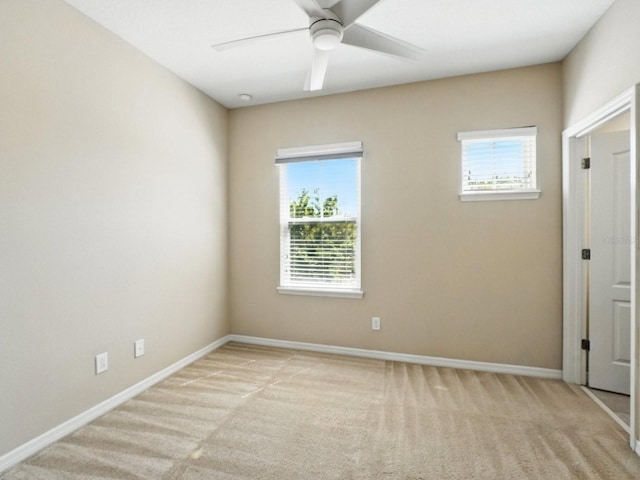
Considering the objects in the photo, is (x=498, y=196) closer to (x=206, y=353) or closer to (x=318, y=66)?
(x=318, y=66)

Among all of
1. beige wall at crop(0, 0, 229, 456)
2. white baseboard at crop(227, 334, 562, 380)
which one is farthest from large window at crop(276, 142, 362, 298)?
beige wall at crop(0, 0, 229, 456)

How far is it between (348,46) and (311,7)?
3.37ft

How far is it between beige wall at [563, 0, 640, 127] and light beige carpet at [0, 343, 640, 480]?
217 centimetres

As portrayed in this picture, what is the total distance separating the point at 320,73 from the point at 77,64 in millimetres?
1614

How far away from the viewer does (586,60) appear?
2.35 metres

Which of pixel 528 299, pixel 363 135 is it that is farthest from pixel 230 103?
pixel 528 299

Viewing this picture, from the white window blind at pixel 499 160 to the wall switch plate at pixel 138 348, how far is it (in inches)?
123

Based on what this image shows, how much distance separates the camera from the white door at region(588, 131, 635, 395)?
2.43 metres

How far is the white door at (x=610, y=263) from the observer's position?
95.7 inches

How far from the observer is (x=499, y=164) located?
290 centimetres

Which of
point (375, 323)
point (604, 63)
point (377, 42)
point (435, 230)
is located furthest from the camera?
point (375, 323)

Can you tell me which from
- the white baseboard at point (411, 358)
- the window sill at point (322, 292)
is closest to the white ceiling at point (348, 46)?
the window sill at point (322, 292)

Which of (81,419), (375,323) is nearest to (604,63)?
(375,323)

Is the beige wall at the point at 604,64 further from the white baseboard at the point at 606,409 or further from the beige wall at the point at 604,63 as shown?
the white baseboard at the point at 606,409
